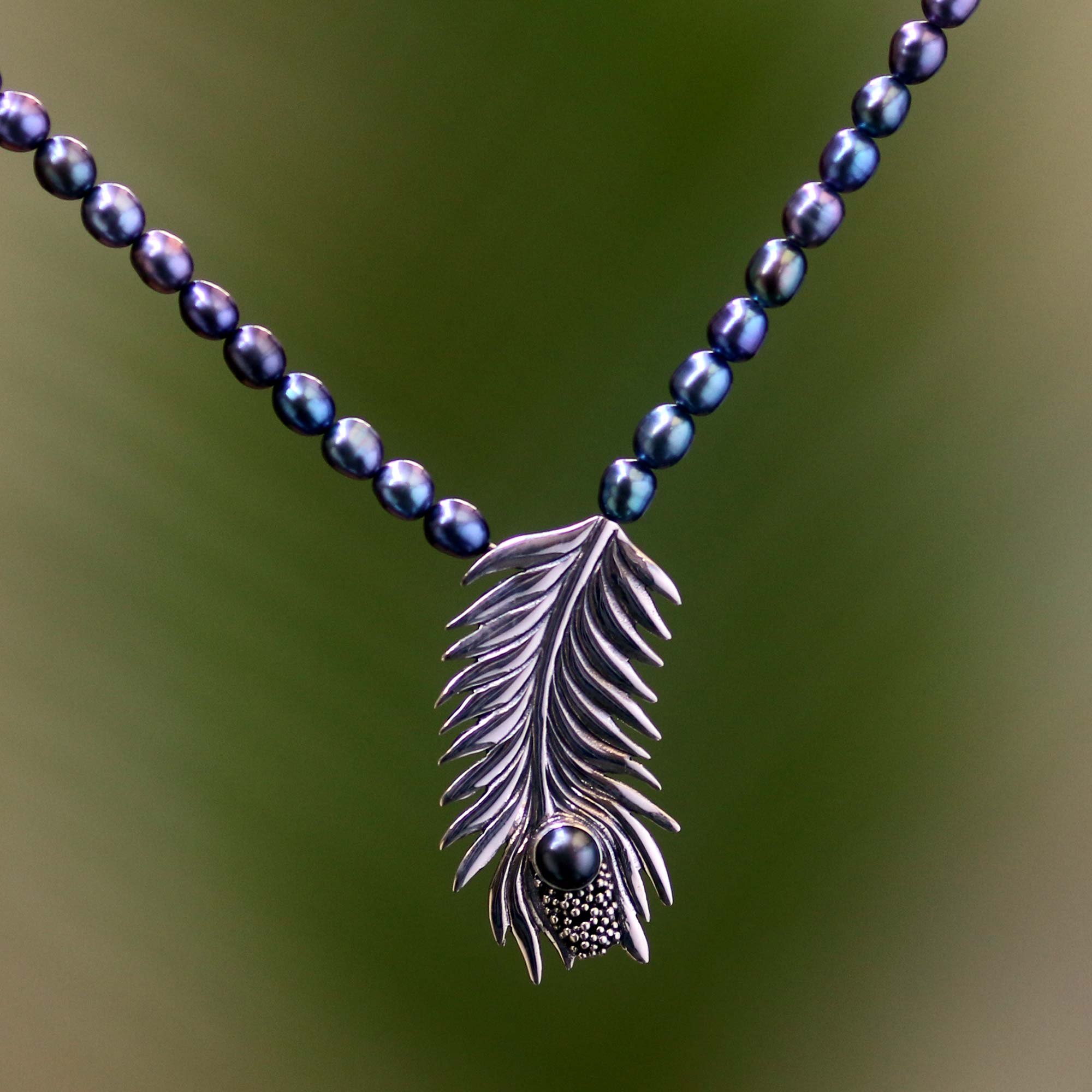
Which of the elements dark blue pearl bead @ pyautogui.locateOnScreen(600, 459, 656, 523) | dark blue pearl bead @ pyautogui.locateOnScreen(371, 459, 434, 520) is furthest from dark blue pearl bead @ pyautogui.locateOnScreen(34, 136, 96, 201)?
dark blue pearl bead @ pyautogui.locateOnScreen(600, 459, 656, 523)

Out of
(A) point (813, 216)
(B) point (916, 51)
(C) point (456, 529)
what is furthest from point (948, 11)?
(C) point (456, 529)

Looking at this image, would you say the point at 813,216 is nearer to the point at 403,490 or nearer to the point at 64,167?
the point at 403,490

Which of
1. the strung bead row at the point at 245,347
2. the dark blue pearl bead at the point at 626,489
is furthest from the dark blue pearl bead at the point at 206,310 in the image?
the dark blue pearl bead at the point at 626,489

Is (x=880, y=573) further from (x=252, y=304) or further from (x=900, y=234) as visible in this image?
(x=252, y=304)

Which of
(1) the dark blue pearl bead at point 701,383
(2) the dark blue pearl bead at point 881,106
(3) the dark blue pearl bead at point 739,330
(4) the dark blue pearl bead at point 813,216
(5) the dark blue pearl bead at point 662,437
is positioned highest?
(2) the dark blue pearl bead at point 881,106

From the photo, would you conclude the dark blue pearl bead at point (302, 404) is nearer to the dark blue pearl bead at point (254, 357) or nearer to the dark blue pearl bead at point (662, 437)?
the dark blue pearl bead at point (254, 357)

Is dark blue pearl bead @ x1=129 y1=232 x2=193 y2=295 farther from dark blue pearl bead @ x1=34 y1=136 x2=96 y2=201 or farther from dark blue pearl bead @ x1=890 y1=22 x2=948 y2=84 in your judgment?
dark blue pearl bead @ x1=890 y1=22 x2=948 y2=84

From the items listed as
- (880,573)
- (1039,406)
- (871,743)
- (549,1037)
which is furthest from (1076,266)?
(549,1037)
